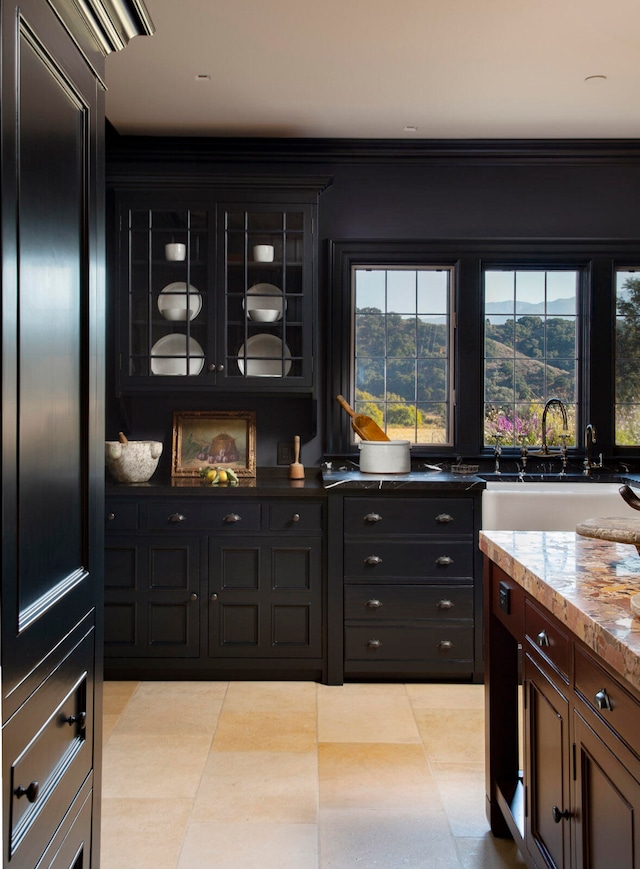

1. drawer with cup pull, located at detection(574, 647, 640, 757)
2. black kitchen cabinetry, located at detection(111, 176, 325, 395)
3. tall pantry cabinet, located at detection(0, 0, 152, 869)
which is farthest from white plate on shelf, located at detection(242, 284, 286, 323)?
drawer with cup pull, located at detection(574, 647, 640, 757)

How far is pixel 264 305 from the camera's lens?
398 cm

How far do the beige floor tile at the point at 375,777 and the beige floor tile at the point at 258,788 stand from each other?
62 millimetres

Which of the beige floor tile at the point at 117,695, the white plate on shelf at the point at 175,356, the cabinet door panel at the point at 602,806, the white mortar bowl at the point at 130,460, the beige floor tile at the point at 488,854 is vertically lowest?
the beige floor tile at the point at 488,854

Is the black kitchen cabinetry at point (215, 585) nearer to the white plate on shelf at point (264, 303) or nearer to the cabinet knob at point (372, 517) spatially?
the cabinet knob at point (372, 517)

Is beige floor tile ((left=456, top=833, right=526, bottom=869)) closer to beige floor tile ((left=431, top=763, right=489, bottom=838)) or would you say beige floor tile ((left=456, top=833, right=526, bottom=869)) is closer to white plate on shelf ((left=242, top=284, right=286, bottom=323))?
beige floor tile ((left=431, top=763, right=489, bottom=838))

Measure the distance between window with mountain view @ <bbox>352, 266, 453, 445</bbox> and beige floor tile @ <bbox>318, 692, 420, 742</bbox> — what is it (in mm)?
1504

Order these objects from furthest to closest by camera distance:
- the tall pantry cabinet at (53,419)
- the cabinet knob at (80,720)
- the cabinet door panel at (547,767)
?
1. the cabinet door panel at (547,767)
2. the cabinet knob at (80,720)
3. the tall pantry cabinet at (53,419)

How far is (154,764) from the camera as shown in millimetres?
2807

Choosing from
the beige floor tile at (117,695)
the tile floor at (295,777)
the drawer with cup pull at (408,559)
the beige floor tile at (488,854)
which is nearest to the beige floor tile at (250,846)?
the tile floor at (295,777)

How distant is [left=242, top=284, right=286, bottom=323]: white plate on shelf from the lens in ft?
13.0

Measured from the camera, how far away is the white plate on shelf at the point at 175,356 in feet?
12.9

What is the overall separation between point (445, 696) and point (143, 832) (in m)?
1.64

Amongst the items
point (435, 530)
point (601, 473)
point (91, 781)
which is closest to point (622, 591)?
point (91, 781)

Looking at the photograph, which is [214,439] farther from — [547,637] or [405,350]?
[547,637]
